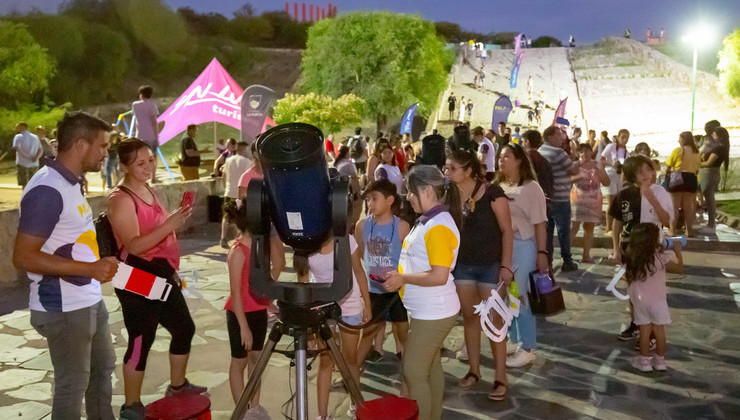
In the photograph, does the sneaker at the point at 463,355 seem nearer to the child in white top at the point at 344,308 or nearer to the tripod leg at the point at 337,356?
the child in white top at the point at 344,308

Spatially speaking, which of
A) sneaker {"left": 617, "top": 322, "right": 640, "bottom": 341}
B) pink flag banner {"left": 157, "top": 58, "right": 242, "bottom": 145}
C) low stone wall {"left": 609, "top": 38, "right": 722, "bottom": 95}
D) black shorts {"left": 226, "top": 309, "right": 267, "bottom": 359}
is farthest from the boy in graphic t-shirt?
low stone wall {"left": 609, "top": 38, "right": 722, "bottom": 95}

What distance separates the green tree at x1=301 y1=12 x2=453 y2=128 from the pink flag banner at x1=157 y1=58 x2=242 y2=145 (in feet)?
112

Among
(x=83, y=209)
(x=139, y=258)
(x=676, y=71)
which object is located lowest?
(x=139, y=258)

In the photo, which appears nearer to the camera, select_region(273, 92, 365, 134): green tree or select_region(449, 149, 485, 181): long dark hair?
select_region(449, 149, 485, 181): long dark hair

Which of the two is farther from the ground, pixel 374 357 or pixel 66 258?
pixel 66 258

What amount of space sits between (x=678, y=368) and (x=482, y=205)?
2192mm

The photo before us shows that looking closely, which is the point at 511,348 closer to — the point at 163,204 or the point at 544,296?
the point at 544,296

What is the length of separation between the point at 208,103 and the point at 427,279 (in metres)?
12.1

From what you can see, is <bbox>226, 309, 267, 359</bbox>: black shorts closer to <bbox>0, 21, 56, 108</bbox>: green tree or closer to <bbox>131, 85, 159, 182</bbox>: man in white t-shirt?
<bbox>131, 85, 159, 182</bbox>: man in white t-shirt

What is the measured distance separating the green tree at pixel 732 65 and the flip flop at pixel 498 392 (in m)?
46.3

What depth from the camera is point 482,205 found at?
507 centimetres

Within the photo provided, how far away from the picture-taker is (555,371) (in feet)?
18.6

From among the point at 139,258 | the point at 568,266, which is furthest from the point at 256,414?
the point at 568,266

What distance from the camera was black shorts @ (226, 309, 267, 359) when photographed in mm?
4453
